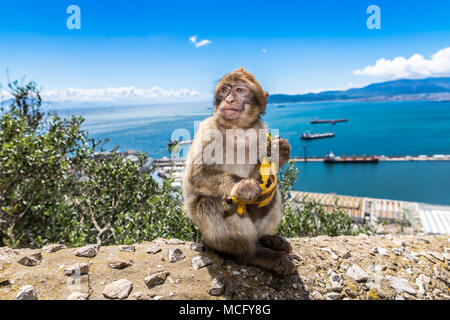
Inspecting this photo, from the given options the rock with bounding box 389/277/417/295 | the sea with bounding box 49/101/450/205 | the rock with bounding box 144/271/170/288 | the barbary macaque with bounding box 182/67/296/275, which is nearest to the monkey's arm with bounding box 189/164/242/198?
the barbary macaque with bounding box 182/67/296/275

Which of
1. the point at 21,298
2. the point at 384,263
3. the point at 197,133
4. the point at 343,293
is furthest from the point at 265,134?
the point at 21,298

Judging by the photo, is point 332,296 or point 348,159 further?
point 348,159

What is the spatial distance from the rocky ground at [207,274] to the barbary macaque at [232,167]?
0.96 feet

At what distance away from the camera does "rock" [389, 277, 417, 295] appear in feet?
11.5

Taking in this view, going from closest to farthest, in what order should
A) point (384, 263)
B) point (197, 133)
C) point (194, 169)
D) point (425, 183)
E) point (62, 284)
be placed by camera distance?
point (62, 284) < point (194, 169) < point (197, 133) < point (384, 263) < point (425, 183)

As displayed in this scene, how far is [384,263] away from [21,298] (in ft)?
15.6

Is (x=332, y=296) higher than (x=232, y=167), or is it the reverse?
(x=232, y=167)

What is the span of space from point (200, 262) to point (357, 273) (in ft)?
7.33

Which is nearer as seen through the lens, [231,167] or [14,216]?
[231,167]

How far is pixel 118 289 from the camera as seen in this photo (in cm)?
292

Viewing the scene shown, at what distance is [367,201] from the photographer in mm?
50344

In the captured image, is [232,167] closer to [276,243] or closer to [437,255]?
[276,243]

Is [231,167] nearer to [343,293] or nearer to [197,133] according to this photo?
[197,133]

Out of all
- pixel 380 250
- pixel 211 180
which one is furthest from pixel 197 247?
pixel 380 250
